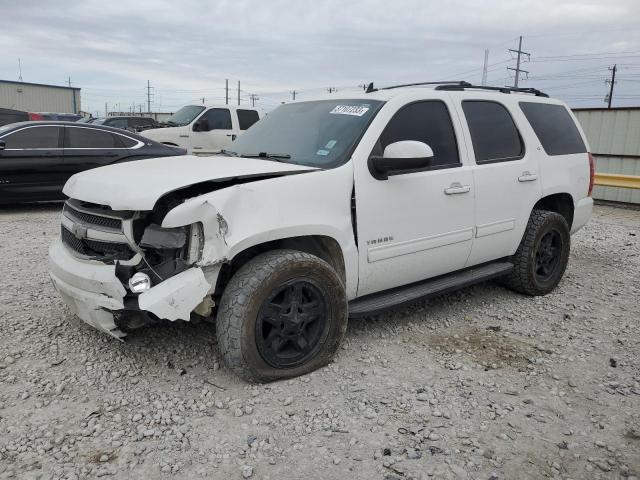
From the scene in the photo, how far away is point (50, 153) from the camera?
8.59 meters

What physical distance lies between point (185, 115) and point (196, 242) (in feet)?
40.5

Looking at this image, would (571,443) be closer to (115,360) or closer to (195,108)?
(115,360)

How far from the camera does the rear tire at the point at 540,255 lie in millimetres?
5047

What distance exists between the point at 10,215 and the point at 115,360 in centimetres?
625

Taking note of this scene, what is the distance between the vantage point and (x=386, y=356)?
383 centimetres

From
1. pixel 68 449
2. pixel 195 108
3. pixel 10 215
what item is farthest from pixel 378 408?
pixel 195 108

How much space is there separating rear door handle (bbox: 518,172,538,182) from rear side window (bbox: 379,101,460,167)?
0.83 meters

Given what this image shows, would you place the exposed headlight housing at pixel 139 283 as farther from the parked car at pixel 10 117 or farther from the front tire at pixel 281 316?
the parked car at pixel 10 117

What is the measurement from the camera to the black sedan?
833cm

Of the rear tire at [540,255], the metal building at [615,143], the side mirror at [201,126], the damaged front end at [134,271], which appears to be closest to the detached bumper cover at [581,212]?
the rear tire at [540,255]

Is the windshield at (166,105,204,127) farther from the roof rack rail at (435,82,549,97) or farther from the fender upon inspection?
the fender

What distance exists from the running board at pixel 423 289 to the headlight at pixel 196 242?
3.87 ft

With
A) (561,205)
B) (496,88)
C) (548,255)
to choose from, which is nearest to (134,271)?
(496,88)

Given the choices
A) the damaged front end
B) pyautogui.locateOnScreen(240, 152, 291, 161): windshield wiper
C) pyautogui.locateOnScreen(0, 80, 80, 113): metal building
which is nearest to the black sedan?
pyautogui.locateOnScreen(240, 152, 291, 161): windshield wiper
